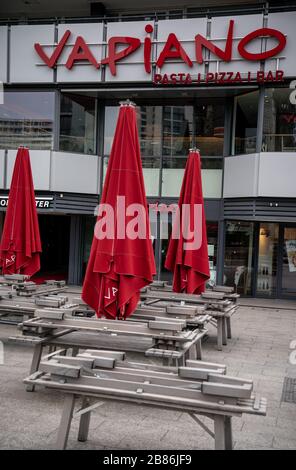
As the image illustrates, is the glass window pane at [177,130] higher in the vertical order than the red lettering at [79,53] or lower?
lower

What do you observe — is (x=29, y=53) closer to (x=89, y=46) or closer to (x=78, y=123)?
(x=89, y=46)

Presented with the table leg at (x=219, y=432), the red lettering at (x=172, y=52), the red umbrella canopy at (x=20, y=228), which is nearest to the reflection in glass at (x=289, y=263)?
the red lettering at (x=172, y=52)

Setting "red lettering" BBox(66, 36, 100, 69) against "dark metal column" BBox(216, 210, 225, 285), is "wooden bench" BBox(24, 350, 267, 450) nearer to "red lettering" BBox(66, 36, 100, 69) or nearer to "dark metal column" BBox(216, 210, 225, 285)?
"dark metal column" BBox(216, 210, 225, 285)

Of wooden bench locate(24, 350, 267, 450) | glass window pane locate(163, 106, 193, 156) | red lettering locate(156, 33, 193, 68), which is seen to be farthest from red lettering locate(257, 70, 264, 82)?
wooden bench locate(24, 350, 267, 450)

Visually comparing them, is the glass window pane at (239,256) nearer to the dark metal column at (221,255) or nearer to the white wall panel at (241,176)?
the dark metal column at (221,255)

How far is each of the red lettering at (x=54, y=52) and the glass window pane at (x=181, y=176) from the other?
4.88m

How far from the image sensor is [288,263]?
16109mm

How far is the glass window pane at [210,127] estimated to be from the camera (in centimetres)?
1698

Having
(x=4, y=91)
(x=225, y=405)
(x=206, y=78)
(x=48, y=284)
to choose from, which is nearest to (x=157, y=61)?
(x=206, y=78)

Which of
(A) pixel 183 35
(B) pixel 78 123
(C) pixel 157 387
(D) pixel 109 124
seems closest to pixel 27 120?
(B) pixel 78 123

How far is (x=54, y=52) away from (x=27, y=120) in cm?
244

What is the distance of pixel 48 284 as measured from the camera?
10445 mm

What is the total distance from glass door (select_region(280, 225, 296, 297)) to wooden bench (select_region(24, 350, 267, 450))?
1246 centimetres

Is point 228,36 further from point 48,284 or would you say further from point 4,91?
point 48,284
